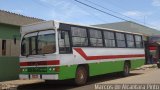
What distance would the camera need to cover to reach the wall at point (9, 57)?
739 inches

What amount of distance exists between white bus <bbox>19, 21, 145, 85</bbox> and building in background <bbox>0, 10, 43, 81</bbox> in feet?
8.39

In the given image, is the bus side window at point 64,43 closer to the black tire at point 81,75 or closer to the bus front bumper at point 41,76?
the bus front bumper at point 41,76

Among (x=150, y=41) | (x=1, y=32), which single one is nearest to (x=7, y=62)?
(x=1, y=32)

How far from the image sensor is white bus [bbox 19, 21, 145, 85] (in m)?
15.4

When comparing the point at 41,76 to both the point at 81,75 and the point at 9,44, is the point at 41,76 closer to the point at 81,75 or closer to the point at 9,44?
the point at 81,75

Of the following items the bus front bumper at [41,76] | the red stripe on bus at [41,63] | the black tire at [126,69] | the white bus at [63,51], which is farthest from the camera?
the black tire at [126,69]

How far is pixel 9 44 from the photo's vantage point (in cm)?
2080

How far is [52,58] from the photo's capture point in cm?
1533

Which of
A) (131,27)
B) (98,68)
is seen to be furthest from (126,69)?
(131,27)

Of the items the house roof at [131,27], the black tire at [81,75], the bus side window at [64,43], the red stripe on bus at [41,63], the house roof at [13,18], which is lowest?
the black tire at [81,75]

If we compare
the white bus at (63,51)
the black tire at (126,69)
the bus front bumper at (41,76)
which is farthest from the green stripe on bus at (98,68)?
the black tire at (126,69)

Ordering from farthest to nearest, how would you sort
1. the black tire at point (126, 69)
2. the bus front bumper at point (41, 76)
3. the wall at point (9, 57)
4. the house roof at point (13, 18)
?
the black tire at point (126, 69)
the house roof at point (13, 18)
the wall at point (9, 57)
the bus front bumper at point (41, 76)

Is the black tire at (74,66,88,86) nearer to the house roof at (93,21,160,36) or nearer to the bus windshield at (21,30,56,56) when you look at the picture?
the bus windshield at (21,30,56,56)

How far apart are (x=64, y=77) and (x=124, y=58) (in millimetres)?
7776
